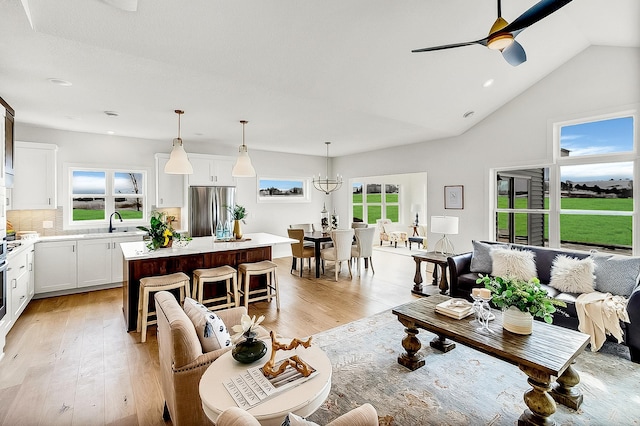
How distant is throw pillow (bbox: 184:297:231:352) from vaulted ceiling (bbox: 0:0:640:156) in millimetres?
2227

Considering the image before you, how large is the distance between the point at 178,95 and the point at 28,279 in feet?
10.5

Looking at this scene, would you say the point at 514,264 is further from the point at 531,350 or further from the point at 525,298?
the point at 531,350

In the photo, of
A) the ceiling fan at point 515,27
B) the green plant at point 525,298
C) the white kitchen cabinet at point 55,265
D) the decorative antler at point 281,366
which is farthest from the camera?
the white kitchen cabinet at point 55,265

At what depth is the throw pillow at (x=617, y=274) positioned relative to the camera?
3107 mm

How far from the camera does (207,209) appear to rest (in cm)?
613

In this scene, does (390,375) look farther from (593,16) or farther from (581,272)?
(593,16)

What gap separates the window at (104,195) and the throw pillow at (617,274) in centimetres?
688

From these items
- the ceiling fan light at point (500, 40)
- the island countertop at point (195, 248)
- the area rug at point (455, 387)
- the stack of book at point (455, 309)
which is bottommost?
the area rug at point (455, 387)

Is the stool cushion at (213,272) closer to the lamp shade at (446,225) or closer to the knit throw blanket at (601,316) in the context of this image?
the lamp shade at (446,225)

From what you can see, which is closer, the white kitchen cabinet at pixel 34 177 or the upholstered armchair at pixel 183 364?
the upholstered armchair at pixel 183 364

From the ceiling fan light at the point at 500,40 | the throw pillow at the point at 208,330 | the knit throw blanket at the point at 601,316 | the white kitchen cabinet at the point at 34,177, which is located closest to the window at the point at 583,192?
the knit throw blanket at the point at 601,316

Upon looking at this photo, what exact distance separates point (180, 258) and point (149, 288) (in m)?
0.65

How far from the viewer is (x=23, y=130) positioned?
4.80 meters

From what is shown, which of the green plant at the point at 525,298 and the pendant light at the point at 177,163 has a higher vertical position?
the pendant light at the point at 177,163
